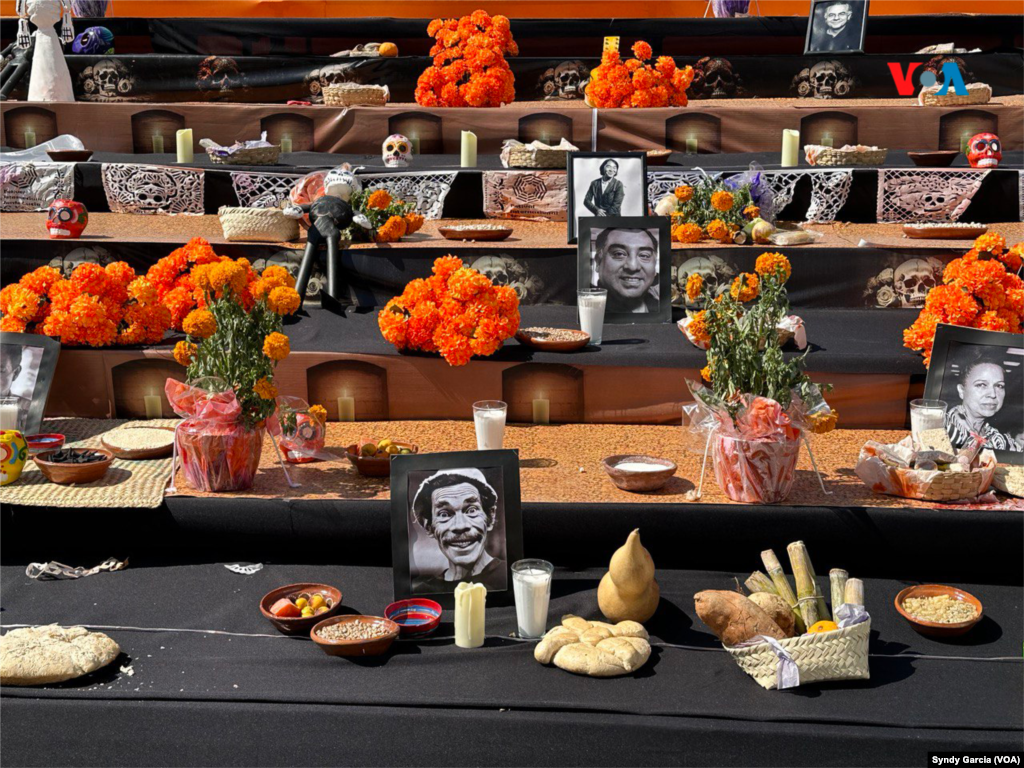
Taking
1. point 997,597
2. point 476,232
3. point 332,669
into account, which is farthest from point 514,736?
point 476,232

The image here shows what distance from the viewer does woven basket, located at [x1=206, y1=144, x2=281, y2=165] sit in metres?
4.11

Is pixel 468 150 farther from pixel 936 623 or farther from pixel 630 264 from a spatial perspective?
pixel 936 623

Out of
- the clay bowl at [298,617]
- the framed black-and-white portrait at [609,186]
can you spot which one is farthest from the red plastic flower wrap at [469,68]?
the clay bowl at [298,617]

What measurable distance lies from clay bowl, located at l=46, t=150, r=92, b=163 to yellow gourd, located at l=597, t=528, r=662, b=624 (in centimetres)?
307

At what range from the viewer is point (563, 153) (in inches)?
155

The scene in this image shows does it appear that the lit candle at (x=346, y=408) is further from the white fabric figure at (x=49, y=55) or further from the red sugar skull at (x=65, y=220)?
the white fabric figure at (x=49, y=55)

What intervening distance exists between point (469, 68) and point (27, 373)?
8.62ft

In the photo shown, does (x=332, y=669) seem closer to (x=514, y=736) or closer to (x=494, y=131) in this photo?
(x=514, y=736)

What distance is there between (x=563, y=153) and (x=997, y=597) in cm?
233

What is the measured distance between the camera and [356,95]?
4656 millimetres

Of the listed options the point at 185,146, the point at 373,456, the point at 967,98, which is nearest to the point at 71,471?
the point at 373,456

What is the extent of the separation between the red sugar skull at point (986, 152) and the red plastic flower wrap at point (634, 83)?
1.26 m

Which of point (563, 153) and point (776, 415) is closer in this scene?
point (776, 415)

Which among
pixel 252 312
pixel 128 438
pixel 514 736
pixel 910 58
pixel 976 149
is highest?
pixel 910 58
